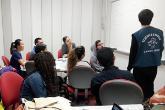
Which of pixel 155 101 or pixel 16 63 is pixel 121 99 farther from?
pixel 16 63

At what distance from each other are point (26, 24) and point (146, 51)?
13.8 ft

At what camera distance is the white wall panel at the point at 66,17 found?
645 centimetres

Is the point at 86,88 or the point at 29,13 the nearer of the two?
the point at 86,88

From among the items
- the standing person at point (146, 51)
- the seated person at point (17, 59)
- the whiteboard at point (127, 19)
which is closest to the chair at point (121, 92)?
the standing person at point (146, 51)

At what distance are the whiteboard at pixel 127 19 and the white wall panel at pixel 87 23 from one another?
2.32 feet

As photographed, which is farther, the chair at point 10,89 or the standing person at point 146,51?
the standing person at point 146,51

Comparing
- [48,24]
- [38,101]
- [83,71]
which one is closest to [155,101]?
[38,101]

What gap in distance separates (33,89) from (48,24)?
4.48 m

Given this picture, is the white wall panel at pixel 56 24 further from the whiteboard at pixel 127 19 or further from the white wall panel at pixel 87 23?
the whiteboard at pixel 127 19

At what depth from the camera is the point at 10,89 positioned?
7.48 ft

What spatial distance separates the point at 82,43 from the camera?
679cm

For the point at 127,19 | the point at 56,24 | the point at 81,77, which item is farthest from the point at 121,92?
the point at 56,24

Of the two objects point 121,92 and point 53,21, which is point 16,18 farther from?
point 121,92

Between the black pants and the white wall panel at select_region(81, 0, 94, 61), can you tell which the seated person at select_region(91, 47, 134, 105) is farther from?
the white wall panel at select_region(81, 0, 94, 61)
